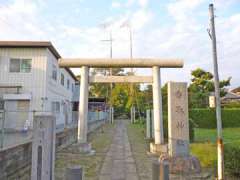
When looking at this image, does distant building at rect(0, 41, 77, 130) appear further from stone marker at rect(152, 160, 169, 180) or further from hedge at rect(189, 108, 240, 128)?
stone marker at rect(152, 160, 169, 180)

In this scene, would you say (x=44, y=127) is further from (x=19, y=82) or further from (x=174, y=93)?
(x=19, y=82)

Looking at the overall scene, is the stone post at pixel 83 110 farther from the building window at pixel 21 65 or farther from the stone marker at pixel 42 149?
the building window at pixel 21 65

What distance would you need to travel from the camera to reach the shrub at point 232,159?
6.08 metres

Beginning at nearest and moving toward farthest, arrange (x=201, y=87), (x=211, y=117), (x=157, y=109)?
1. (x=157, y=109)
2. (x=211, y=117)
3. (x=201, y=87)

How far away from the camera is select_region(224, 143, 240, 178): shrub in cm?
608

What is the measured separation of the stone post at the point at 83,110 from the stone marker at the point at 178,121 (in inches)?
153

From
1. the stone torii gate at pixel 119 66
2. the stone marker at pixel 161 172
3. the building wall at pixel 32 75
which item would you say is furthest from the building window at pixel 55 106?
the stone marker at pixel 161 172

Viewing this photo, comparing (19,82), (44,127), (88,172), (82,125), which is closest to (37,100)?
(19,82)

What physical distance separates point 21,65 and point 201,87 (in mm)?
23827

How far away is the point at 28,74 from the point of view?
19281 mm

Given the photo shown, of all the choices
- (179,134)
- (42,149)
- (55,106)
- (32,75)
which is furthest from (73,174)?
(55,106)

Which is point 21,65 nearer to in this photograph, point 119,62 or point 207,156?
point 119,62

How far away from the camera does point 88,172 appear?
7.36 metres

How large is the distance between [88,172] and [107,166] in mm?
955
